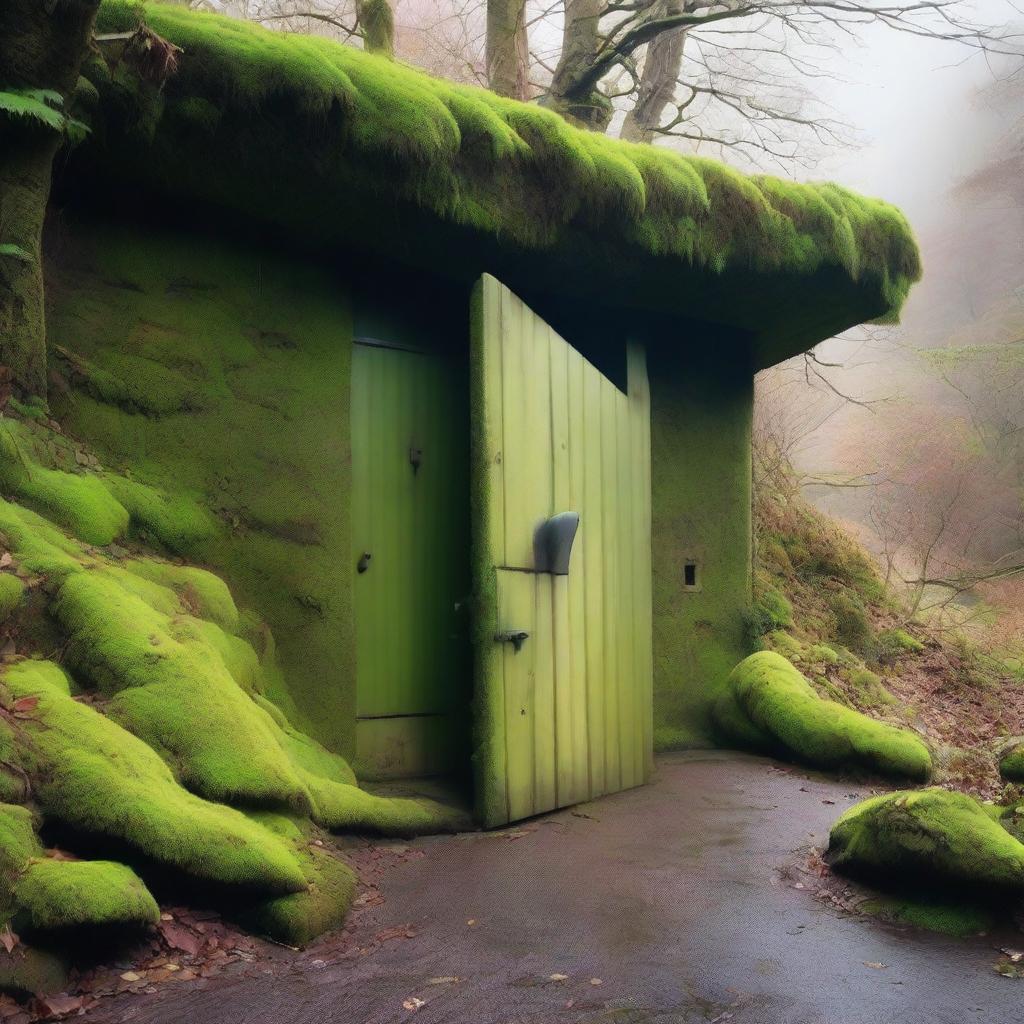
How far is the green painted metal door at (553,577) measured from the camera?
15.6 ft

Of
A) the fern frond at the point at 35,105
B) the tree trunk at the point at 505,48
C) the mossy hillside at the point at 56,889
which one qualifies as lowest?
the mossy hillside at the point at 56,889

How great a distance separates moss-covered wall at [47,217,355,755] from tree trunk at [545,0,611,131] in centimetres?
698

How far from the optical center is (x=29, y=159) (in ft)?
13.5

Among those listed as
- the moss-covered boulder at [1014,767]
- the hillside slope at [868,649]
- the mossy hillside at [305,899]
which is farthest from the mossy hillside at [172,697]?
the hillside slope at [868,649]

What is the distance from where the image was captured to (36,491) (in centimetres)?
399

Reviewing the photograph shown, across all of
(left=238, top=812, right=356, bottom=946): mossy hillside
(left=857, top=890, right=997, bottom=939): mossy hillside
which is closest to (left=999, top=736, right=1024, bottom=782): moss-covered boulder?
(left=857, top=890, right=997, bottom=939): mossy hillside

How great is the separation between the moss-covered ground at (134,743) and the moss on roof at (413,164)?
150 cm

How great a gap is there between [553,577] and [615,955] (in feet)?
8.09

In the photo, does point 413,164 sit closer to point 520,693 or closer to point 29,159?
point 29,159

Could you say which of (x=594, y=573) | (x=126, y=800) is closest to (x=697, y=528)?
(x=594, y=573)

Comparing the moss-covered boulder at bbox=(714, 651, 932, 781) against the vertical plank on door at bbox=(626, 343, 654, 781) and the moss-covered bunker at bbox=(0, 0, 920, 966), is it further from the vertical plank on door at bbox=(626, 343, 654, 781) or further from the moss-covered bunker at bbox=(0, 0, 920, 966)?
the moss-covered bunker at bbox=(0, 0, 920, 966)

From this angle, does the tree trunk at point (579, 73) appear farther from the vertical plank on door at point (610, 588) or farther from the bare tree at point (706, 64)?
the vertical plank on door at point (610, 588)

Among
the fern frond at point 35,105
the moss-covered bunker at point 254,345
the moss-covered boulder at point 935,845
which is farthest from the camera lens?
the fern frond at point 35,105

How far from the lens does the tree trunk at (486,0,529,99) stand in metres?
10.3
